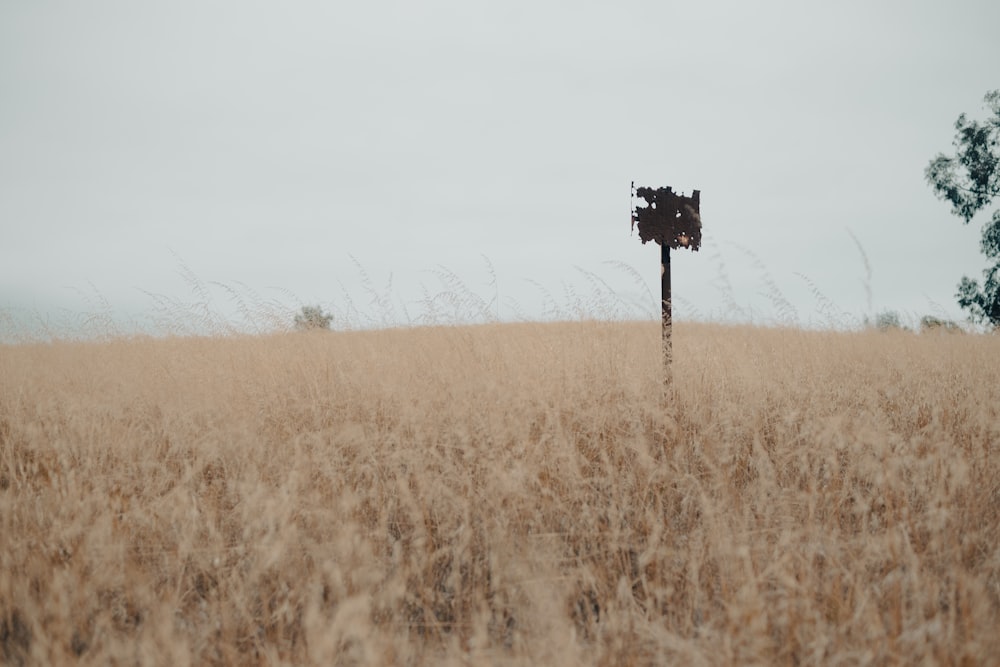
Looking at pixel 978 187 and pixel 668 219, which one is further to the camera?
pixel 978 187

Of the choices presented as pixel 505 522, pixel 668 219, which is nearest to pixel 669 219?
pixel 668 219

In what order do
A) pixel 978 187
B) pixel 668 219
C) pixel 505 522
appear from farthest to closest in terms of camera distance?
pixel 978 187
pixel 668 219
pixel 505 522

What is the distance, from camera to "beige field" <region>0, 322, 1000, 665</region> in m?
2.03

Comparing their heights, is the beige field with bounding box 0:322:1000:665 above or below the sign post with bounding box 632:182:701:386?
below

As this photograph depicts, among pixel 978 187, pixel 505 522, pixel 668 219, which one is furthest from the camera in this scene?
pixel 978 187

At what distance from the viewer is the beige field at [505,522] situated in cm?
203

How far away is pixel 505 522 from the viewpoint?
8.93 ft

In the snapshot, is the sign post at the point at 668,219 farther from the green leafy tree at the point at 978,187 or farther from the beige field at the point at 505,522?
the green leafy tree at the point at 978,187

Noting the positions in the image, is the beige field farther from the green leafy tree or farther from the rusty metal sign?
the green leafy tree

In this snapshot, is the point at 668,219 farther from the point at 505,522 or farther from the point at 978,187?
the point at 978,187

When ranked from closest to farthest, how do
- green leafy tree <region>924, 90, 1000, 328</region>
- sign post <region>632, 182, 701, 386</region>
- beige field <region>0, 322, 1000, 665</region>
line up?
beige field <region>0, 322, 1000, 665</region> < sign post <region>632, 182, 701, 386</region> < green leafy tree <region>924, 90, 1000, 328</region>

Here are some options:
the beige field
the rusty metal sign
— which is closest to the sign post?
the rusty metal sign

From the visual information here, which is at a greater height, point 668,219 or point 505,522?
point 668,219

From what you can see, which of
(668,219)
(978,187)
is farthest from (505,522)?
(978,187)
